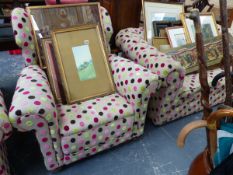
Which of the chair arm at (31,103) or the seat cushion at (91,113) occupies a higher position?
the chair arm at (31,103)

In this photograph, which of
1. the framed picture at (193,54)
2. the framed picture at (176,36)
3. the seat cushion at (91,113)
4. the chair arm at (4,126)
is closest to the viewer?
the chair arm at (4,126)

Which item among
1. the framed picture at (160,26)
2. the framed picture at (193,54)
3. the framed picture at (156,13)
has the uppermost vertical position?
the framed picture at (156,13)

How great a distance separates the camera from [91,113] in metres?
1.26

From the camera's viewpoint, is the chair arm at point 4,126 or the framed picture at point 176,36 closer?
the chair arm at point 4,126

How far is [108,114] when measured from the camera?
4.13ft

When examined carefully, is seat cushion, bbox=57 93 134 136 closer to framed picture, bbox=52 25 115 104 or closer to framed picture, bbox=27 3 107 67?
framed picture, bbox=52 25 115 104

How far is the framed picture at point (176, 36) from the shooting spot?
1.86 m

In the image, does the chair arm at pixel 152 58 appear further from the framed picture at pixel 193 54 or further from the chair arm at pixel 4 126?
the chair arm at pixel 4 126

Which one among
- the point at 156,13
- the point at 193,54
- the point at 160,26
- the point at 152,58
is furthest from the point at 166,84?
the point at 156,13

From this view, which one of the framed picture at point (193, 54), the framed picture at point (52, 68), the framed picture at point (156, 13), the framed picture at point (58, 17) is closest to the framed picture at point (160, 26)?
the framed picture at point (156, 13)

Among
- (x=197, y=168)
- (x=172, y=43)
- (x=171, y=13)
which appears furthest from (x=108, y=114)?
(x=171, y=13)

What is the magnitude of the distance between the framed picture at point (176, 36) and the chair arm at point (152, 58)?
262mm

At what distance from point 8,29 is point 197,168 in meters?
1.84

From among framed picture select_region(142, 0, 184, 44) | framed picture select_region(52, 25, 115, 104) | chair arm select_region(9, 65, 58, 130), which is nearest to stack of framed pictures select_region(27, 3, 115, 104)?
framed picture select_region(52, 25, 115, 104)
